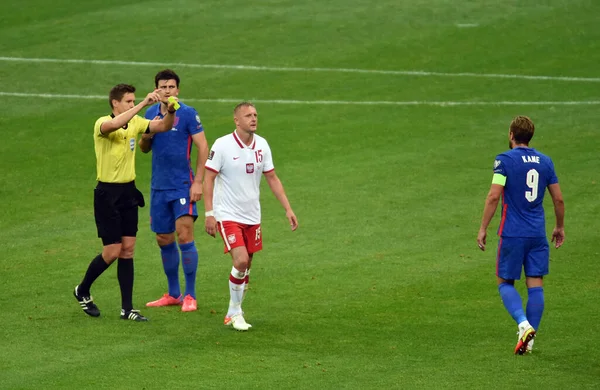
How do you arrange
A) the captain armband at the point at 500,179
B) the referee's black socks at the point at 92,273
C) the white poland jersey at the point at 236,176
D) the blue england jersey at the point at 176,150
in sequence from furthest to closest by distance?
the blue england jersey at the point at 176,150 → the referee's black socks at the point at 92,273 → the white poland jersey at the point at 236,176 → the captain armband at the point at 500,179

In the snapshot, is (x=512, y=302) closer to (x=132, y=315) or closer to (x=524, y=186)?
(x=524, y=186)

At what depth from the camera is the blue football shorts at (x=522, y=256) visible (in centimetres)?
999

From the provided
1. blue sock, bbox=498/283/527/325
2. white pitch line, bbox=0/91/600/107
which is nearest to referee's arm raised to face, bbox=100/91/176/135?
blue sock, bbox=498/283/527/325

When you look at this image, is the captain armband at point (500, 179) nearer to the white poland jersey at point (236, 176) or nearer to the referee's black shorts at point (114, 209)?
the white poland jersey at point (236, 176)

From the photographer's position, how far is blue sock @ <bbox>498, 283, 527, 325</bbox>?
977 centimetres

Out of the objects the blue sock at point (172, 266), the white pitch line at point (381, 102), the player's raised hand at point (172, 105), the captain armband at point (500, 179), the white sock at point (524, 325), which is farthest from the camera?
the white pitch line at point (381, 102)

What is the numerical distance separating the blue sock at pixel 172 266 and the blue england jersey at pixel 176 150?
0.72 m

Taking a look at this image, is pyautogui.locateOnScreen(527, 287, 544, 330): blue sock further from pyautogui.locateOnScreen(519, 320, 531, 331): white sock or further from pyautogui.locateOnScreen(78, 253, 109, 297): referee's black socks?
pyautogui.locateOnScreen(78, 253, 109, 297): referee's black socks

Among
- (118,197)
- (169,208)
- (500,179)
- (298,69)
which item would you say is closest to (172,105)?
(118,197)

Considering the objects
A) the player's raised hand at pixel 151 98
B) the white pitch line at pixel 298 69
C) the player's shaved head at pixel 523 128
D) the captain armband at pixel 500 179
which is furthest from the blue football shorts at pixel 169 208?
the white pitch line at pixel 298 69

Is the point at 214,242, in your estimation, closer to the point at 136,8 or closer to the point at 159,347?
the point at 159,347

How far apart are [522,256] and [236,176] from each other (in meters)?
3.01

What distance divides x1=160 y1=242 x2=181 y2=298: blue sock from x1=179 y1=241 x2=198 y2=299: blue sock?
0.51 ft

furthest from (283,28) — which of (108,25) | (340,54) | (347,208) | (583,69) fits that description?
(347,208)
